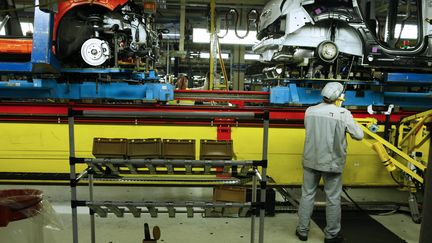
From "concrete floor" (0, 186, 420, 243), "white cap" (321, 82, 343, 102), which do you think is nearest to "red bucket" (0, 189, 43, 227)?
"concrete floor" (0, 186, 420, 243)

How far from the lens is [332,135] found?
3.05 metres

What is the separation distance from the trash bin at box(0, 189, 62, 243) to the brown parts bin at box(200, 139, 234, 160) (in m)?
1.04

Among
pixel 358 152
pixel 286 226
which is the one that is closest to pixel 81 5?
pixel 286 226

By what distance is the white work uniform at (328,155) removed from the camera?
10.0 feet

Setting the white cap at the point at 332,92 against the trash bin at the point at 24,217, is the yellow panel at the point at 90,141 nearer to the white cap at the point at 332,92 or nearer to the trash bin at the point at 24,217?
the white cap at the point at 332,92

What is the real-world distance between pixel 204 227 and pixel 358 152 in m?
2.31

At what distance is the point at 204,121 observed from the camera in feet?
13.5

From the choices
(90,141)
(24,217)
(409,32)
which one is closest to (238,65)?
(409,32)

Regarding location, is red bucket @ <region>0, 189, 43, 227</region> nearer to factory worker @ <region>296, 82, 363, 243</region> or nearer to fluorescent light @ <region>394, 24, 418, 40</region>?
factory worker @ <region>296, 82, 363, 243</region>

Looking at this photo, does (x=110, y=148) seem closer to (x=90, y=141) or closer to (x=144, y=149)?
(x=144, y=149)

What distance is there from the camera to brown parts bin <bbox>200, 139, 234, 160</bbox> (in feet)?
7.61

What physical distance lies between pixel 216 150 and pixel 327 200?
152 cm

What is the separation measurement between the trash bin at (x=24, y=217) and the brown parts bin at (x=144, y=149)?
689 mm

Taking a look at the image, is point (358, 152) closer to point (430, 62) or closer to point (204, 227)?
point (430, 62)
